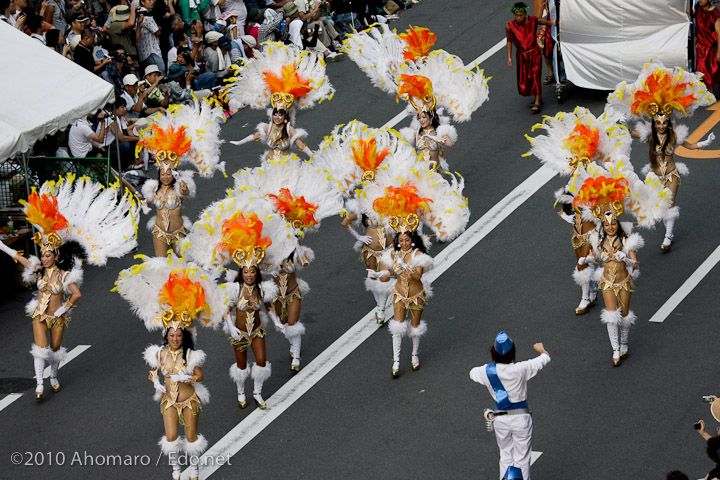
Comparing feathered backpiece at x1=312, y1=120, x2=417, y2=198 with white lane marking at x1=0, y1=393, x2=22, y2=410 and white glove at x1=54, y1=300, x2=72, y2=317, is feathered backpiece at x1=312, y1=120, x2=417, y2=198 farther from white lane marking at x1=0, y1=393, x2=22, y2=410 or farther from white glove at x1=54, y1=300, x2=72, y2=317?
white lane marking at x1=0, y1=393, x2=22, y2=410

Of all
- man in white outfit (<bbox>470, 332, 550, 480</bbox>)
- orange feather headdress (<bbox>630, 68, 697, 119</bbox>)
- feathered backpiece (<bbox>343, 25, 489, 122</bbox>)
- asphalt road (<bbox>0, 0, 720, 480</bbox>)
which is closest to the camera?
man in white outfit (<bbox>470, 332, 550, 480</bbox>)

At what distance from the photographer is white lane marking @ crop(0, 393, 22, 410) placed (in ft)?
40.3

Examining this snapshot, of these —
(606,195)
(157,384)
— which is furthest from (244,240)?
(606,195)

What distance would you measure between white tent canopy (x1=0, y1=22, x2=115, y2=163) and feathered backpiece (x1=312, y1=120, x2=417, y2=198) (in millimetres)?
3498

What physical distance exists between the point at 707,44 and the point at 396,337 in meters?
→ 8.81

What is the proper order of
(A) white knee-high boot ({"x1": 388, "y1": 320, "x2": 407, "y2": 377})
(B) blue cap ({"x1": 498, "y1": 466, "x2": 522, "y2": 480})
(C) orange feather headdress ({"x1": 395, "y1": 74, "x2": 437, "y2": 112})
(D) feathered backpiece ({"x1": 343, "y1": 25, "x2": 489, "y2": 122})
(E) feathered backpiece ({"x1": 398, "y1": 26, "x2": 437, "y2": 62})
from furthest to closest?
(E) feathered backpiece ({"x1": 398, "y1": 26, "x2": 437, "y2": 62}) < (D) feathered backpiece ({"x1": 343, "y1": 25, "x2": 489, "y2": 122}) < (C) orange feather headdress ({"x1": 395, "y1": 74, "x2": 437, "y2": 112}) < (A) white knee-high boot ({"x1": 388, "y1": 320, "x2": 407, "y2": 377}) < (B) blue cap ({"x1": 498, "y1": 466, "x2": 522, "y2": 480})

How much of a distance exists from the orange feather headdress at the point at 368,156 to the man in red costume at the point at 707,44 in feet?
24.1

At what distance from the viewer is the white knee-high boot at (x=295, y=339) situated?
12242 mm

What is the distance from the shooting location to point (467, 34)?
2170 centimetres

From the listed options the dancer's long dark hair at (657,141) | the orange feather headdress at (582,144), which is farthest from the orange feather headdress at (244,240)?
the dancer's long dark hair at (657,141)

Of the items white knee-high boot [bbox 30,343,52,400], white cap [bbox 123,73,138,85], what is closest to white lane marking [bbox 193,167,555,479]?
white knee-high boot [bbox 30,343,52,400]

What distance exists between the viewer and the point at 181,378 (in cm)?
1040

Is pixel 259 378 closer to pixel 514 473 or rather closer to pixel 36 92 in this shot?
pixel 514 473

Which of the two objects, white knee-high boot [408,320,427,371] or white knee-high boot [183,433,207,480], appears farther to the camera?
white knee-high boot [408,320,427,371]
